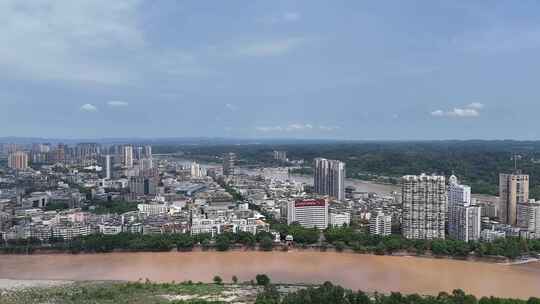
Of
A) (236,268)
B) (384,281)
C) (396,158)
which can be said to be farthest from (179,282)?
(396,158)

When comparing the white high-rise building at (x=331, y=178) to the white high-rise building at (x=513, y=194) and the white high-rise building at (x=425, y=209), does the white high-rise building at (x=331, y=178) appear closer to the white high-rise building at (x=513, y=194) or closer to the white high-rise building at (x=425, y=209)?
the white high-rise building at (x=513, y=194)

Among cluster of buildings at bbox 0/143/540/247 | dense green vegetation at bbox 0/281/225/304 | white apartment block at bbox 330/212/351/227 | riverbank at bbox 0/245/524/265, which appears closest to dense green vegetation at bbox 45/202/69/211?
cluster of buildings at bbox 0/143/540/247

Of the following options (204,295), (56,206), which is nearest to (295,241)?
(204,295)

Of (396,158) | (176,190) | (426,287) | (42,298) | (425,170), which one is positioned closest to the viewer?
(42,298)

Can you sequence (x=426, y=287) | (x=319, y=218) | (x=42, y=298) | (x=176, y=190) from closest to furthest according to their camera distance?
1. (x=42, y=298)
2. (x=426, y=287)
3. (x=319, y=218)
4. (x=176, y=190)

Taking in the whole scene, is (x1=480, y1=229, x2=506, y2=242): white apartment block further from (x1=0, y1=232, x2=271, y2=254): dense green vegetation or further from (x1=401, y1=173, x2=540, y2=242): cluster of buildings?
(x1=0, y1=232, x2=271, y2=254): dense green vegetation

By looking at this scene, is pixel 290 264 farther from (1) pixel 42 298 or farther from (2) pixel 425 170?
(2) pixel 425 170
